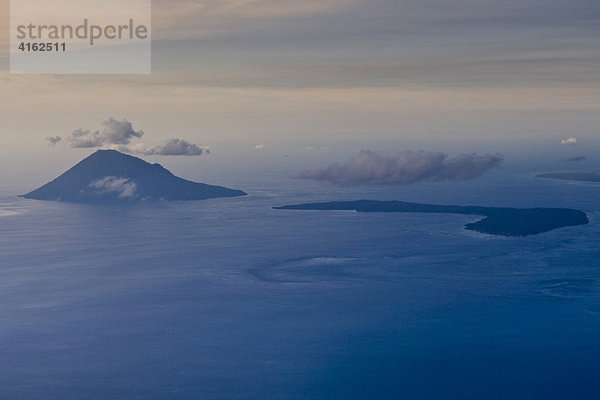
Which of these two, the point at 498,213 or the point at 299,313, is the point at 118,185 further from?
the point at 299,313

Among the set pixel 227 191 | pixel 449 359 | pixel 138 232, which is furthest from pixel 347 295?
pixel 227 191

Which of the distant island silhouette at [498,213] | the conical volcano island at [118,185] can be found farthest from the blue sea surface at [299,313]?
the conical volcano island at [118,185]

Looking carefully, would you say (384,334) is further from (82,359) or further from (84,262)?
(84,262)

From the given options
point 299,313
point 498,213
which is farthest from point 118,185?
point 299,313

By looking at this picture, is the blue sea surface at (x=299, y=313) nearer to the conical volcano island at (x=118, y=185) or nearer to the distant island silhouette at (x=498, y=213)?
the distant island silhouette at (x=498, y=213)

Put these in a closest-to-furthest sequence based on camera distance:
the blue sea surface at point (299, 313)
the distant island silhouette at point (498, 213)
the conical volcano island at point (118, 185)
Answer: the blue sea surface at point (299, 313) < the distant island silhouette at point (498, 213) < the conical volcano island at point (118, 185)

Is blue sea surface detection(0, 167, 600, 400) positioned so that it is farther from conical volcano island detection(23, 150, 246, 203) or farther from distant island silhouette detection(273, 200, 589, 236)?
conical volcano island detection(23, 150, 246, 203)

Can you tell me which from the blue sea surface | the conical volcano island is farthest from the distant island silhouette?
the conical volcano island
